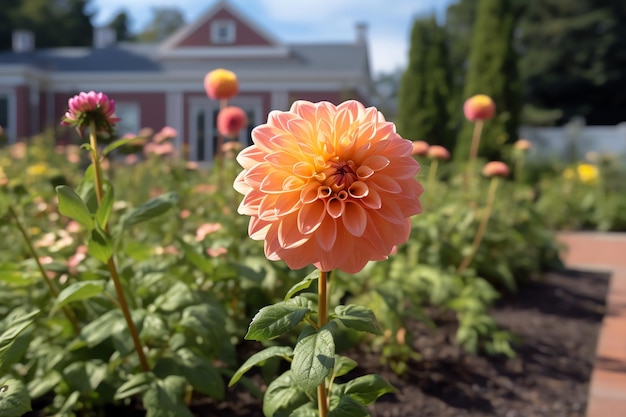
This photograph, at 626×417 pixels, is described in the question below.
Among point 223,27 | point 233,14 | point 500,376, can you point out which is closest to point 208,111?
point 223,27

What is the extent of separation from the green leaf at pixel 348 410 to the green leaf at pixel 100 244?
59 centimetres

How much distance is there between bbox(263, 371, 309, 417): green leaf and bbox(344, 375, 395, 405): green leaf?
134 millimetres

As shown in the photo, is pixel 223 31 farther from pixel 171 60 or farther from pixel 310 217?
pixel 310 217

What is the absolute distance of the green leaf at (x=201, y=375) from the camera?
162cm

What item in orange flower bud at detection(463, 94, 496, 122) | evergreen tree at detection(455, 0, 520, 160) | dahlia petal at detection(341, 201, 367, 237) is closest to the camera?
dahlia petal at detection(341, 201, 367, 237)

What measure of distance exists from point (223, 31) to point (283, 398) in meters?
17.0

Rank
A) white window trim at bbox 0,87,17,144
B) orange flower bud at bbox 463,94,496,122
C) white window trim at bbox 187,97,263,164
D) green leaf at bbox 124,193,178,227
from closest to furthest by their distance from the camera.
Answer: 1. green leaf at bbox 124,193,178,227
2. orange flower bud at bbox 463,94,496,122
3. white window trim at bbox 187,97,263,164
4. white window trim at bbox 0,87,17,144

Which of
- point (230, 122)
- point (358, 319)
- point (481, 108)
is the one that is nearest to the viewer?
point (358, 319)

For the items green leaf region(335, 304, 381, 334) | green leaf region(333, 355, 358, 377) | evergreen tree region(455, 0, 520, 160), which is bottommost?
green leaf region(333, 355, 358, 377)

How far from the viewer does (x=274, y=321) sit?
3.64 feet

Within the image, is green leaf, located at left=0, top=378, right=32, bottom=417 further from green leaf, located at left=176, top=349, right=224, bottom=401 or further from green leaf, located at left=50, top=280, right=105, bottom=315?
green leaf, located at left=176, top=349, right=224, bottom=401

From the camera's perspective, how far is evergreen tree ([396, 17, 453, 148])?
1216cm

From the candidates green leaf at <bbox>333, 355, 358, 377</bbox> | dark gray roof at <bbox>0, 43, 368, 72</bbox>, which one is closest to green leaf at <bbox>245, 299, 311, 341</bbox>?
green leaf at <bbox>333, 355, 358, 377</bbox>

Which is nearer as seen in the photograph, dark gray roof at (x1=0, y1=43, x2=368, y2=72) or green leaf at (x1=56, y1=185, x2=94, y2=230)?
green leaf at (x1=56, y1=185, x2=94, y2=230)
